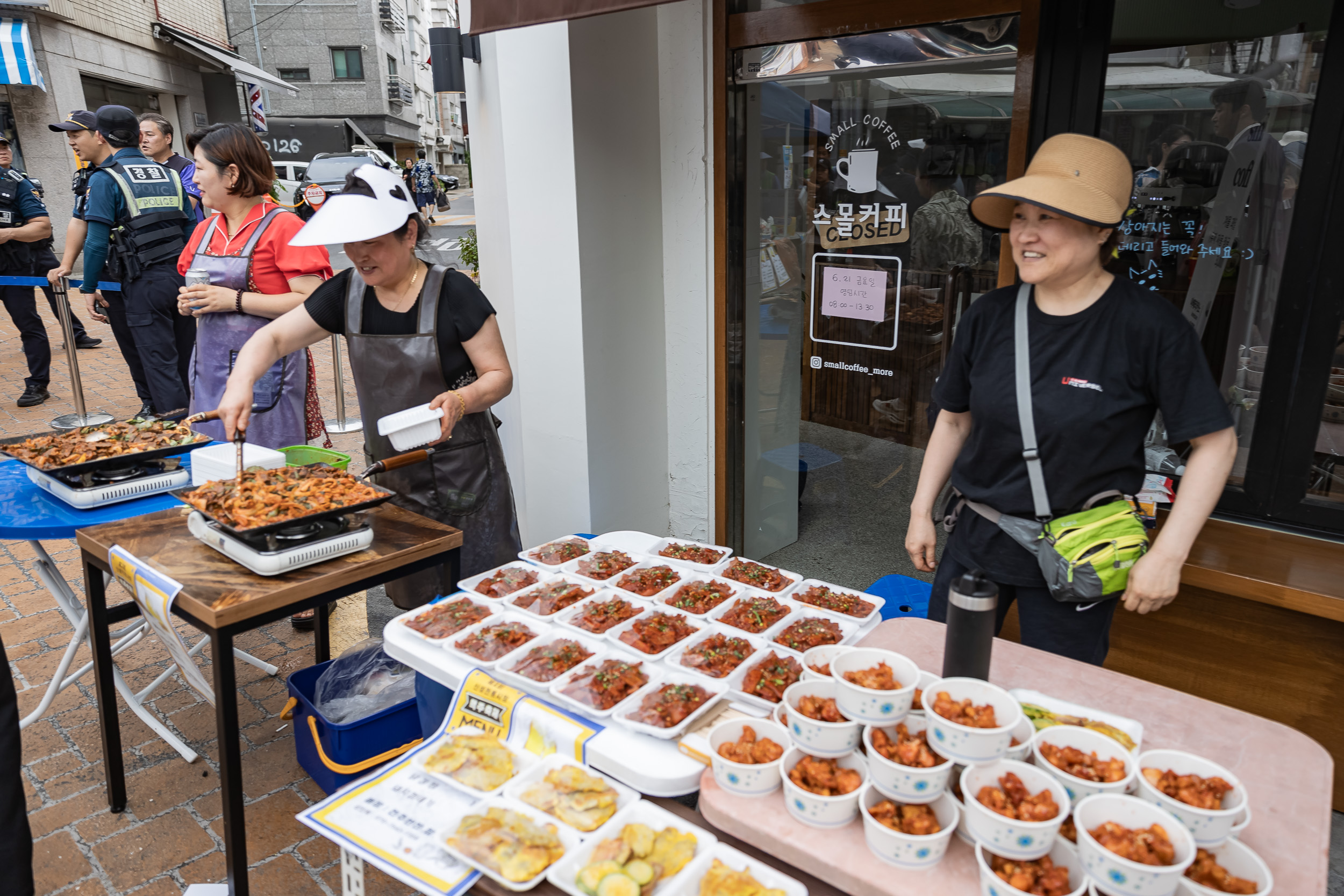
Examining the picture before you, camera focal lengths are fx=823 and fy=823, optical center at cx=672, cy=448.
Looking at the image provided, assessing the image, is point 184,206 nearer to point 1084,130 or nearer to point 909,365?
point 909,365

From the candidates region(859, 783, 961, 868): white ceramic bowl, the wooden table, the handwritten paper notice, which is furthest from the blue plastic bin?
the handwritten paper notice

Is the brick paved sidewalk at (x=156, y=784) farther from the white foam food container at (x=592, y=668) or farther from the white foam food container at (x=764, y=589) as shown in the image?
the white foam food container at (x=764, y=589)

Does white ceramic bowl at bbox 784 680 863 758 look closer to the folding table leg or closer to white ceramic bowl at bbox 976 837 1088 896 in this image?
white ceramic bowl at bbox 976 837 1088 896

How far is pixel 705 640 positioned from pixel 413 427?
119 centimetres

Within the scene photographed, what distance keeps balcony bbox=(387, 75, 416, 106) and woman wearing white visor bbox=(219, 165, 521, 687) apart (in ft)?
139

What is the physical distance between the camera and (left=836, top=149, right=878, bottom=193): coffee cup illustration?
385cm

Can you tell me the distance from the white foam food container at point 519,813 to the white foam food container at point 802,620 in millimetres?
784

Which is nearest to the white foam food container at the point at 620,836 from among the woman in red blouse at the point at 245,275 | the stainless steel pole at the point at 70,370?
the woman in red blouse at the point at 245,275

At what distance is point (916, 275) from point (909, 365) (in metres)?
0.44

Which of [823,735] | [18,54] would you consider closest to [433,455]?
[823,735]

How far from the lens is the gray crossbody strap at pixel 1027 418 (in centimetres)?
217

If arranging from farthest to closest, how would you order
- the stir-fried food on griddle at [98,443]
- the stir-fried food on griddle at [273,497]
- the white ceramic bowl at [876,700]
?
the stir-fried food on griddle at [98,443] → the stir-fried food on griddle at [273,497] → the white ceramic bowl at [876,700]

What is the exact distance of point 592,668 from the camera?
6.96 feet

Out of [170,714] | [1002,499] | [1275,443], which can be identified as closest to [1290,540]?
[1275,443]
